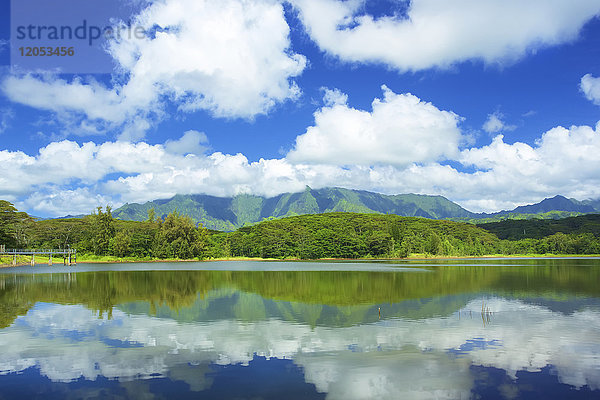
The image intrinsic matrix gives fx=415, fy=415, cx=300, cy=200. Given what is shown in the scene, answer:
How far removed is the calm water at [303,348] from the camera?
55.3 ft

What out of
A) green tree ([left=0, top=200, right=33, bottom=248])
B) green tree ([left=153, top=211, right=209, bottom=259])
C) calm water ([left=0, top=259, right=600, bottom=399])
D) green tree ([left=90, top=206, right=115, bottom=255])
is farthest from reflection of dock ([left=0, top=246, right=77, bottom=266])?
calm water ([left=0, top=259, right=600, bottom=399])

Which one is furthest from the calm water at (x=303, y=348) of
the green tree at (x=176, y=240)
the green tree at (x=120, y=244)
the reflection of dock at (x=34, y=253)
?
the green tree at (x=176, y=240)

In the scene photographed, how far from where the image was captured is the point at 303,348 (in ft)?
75.3

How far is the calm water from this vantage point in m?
16.8

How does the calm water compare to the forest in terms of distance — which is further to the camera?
the forest

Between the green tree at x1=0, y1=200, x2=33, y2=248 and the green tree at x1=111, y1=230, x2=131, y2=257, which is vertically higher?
the green tree at x1=0, y1=200, x2=33, y2=248

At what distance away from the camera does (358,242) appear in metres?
172

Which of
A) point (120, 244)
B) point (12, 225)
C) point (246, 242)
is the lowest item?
point (246, 242)

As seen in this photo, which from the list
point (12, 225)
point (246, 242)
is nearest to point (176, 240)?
point (246, 242)

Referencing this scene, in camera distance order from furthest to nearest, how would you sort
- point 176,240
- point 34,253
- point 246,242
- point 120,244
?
point 246,242, point 176,240, point 120,244, point 34,253

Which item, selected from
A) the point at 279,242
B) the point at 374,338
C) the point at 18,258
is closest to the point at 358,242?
the point at 279,242

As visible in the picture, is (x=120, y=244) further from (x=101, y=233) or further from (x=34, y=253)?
(x=34, y=253)

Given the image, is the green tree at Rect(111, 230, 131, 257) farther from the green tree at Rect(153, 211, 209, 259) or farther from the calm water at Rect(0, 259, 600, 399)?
the calm water at Rect(0, 259, 600, 399)

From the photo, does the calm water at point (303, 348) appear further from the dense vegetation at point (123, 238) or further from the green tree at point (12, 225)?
the dense vegetation at point (123, 238)
